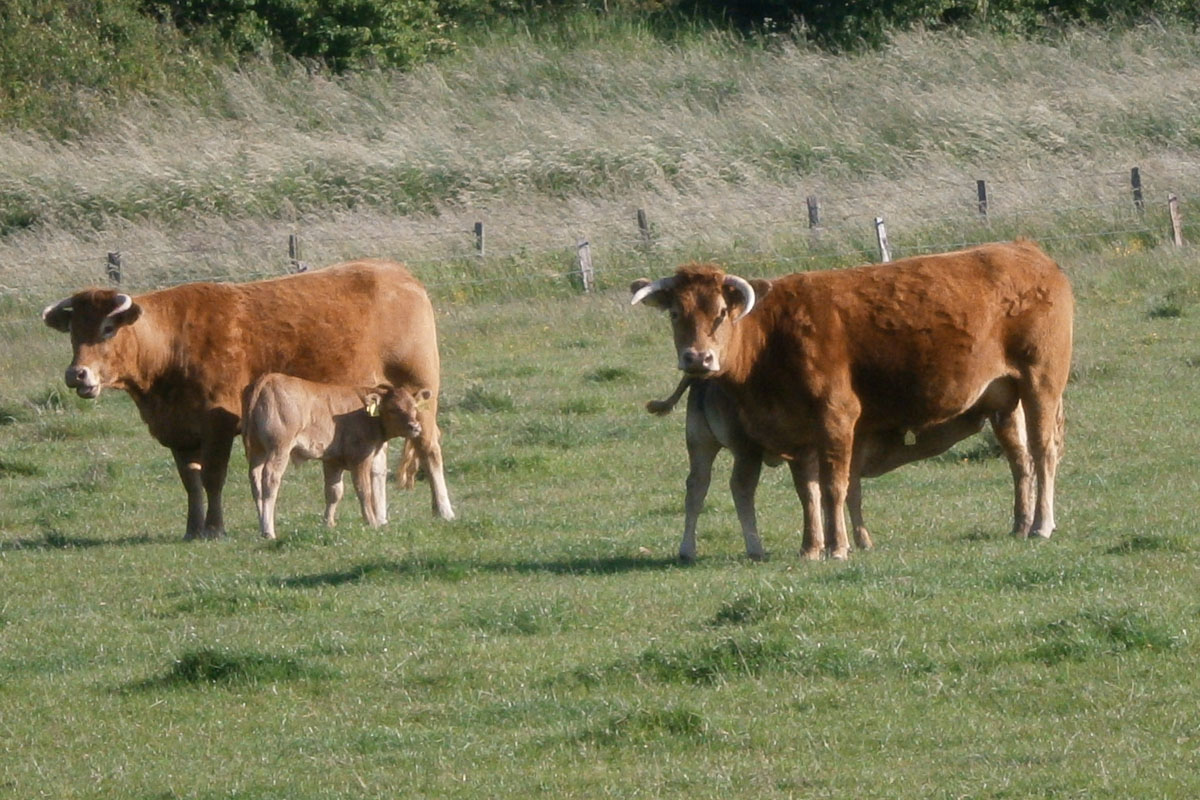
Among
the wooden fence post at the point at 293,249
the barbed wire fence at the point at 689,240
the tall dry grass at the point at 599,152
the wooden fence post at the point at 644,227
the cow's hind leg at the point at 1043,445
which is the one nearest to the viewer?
the cow's hind leg at the point at 1043,445

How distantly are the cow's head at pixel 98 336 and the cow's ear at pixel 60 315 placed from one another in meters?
0.12

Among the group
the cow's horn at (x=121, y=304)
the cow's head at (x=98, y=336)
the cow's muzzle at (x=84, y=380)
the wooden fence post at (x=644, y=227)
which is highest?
the cow's horn at (x=121, y=304)

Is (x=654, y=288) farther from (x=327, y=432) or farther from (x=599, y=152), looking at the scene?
(x=599, y=152)

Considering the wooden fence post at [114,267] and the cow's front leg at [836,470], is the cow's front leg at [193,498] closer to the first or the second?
the cow's front leg at [836,470]

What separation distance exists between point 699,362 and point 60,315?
19.4ft

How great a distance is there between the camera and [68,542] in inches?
569

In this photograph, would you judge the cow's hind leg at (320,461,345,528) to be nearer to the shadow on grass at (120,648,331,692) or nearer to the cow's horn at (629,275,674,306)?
the cow's horn at (629,275,674,306)

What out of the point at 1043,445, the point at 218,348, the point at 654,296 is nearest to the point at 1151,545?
the point at 1043,445

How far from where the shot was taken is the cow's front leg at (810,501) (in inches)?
458

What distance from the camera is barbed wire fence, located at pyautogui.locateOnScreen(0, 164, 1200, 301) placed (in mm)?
27344

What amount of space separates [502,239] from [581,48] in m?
14.4

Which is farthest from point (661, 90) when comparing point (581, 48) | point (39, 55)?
point (39, 55)

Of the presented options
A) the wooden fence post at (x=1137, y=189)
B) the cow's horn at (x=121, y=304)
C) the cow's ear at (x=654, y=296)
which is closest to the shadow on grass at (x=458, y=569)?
the cow's ear at (x=654, y=296)

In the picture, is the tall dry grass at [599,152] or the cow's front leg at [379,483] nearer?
the cow's front leg at [379,483]
